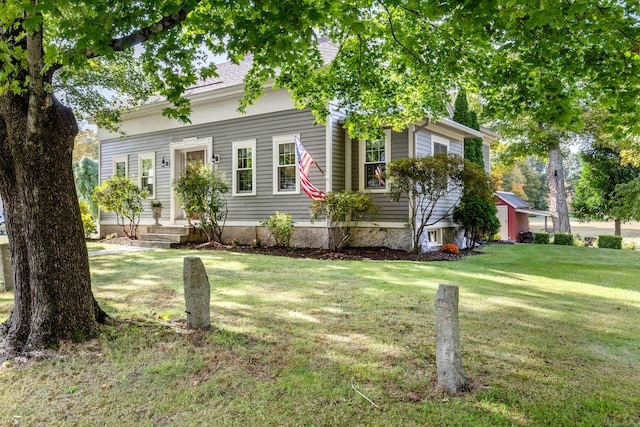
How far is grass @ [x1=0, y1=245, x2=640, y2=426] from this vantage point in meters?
2.66

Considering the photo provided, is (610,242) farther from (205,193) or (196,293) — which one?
(196,293)

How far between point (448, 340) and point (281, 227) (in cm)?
922

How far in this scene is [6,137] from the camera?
380cm

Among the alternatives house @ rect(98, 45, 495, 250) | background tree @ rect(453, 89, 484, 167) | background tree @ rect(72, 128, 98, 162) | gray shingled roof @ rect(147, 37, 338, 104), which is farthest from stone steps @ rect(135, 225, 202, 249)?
background tree @ rect(72, 128, 98, 162)

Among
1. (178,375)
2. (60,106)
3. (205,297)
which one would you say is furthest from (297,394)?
(60,106)

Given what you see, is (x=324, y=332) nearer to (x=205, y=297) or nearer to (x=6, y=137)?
(x=205, y=297)

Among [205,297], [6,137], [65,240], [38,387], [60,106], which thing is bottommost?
[38,387]

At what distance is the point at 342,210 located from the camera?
1096cm

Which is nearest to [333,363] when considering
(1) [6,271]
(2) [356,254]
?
(1) [6,271]

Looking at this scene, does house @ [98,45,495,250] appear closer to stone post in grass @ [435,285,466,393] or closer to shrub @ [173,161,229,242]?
shrub @ [173,161,229,242]

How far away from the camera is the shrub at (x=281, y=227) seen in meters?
11.9

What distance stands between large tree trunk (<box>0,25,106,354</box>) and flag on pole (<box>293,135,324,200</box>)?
7545 millimetres

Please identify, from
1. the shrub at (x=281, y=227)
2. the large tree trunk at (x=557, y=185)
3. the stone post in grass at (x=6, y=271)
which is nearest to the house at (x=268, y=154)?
the shrub at (x=281, y=227)

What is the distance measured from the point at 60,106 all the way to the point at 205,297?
7.52 ft
